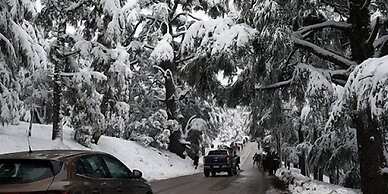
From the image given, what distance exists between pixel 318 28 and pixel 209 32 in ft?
10.7

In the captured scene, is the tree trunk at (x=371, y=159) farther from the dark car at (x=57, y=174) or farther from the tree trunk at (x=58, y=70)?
the tree trunk at (x=58, y=70)

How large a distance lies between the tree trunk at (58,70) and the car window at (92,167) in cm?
1792

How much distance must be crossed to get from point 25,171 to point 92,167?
1.14 metres

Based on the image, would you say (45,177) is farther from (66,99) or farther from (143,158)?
(143,158)

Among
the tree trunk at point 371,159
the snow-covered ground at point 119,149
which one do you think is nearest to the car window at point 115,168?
the tree trunk at point 371,159

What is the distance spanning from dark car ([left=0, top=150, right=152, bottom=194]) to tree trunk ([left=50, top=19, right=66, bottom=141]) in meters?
18.1

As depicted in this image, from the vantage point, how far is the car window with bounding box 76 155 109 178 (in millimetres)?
7085

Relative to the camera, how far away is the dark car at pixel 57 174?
6.29 meters

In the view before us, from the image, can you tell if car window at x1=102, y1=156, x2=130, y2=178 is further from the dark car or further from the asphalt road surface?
the asphalt road surface

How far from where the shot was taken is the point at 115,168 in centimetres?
834

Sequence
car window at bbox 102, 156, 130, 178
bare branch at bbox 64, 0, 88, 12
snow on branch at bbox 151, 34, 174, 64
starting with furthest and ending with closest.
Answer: snow on branch at bbox 151, 34, 174, 64 → bare branch at bbox 64, 0, 88, 12 → car window at bbox 102, 156, 130, 178

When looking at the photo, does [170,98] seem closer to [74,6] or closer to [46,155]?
[74,6]

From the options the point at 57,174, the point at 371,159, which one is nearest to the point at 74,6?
the point at 371,159

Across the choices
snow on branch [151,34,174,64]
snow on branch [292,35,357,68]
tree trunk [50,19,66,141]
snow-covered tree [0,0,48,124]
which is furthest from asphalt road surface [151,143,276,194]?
snow on branch [151,34,174,64]
